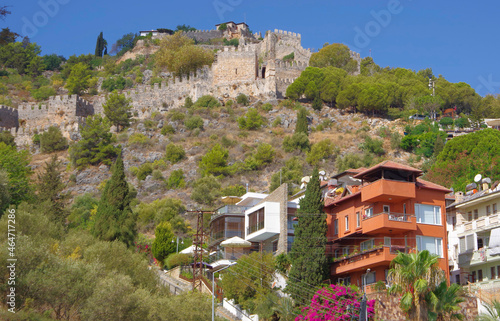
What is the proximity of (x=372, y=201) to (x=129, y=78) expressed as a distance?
3279 inches

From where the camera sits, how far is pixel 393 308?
102ft

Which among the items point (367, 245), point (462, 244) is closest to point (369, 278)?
point (367, 245)

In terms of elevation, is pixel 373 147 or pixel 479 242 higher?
pixel 373 147

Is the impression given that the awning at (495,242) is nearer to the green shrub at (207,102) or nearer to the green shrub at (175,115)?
the green shrub at (175,115)

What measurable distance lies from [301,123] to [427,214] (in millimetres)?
40740

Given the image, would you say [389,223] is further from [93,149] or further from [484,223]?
[93,149]

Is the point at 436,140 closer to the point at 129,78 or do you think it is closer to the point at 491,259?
the point at 491,259

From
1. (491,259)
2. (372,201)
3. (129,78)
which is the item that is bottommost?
(491,259)

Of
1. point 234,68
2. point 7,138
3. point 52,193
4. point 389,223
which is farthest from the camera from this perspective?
point 234,68

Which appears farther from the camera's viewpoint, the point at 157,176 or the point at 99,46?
the point at 99,46

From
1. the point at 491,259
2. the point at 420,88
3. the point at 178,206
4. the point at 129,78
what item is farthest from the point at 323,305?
the point at 129,78

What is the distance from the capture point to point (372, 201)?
35.4 metres

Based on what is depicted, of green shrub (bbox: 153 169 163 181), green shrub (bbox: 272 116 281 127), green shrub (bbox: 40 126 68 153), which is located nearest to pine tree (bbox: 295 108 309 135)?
green shrub (bbox: 272 116 281 127)

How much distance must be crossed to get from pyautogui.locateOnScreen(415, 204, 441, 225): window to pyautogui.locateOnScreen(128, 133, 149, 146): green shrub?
1864 inches
